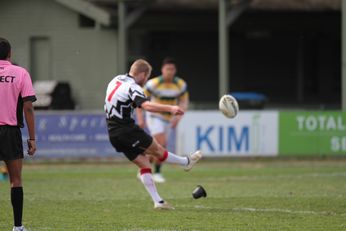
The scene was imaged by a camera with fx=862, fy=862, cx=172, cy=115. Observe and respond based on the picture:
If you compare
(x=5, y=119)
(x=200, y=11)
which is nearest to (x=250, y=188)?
(x=5, y=119)

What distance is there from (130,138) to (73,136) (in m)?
10.6

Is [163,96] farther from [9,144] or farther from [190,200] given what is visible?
[9,144]

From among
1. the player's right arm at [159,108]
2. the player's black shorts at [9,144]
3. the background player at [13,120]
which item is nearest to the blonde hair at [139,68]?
the player's right arm at [159,108]

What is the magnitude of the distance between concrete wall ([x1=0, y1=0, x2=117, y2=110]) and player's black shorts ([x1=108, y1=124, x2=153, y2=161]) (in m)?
17.2

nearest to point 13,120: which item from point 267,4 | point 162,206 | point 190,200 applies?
point 162,206

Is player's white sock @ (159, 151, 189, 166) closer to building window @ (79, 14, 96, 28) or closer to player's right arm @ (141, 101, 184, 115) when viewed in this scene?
player's right arm @ (141, 101, 184, 115)

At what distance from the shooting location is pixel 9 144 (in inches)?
356

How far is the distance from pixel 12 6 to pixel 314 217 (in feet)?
66.4

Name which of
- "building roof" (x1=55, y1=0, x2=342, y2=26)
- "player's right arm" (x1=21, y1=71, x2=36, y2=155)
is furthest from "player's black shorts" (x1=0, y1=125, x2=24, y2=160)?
"building roof" (x1=55, y1=0, x2=342, y2=26)

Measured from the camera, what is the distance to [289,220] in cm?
1002

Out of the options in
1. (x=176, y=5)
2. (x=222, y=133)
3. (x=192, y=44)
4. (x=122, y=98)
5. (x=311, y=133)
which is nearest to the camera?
(x=122, y=98)

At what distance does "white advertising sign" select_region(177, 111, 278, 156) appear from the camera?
21.5 m

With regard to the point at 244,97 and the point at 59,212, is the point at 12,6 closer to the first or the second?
the point at 244,97

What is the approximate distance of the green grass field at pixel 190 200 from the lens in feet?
32.2
